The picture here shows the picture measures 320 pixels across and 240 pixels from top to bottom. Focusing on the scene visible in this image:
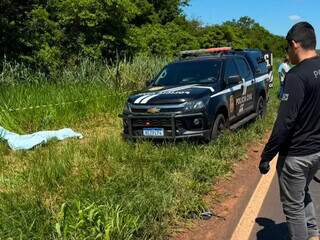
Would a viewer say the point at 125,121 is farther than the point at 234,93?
No

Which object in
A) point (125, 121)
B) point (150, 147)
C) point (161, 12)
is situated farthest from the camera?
point (161, 12)

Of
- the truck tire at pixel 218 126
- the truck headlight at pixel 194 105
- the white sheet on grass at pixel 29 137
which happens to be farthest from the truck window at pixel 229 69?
the white sheet on grass at pixel 29 137

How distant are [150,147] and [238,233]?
362 centimetres

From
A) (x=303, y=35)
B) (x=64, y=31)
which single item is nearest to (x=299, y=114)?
(x=303, y=35)

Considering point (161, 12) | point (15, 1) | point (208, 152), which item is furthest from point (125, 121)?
point (161, 12)

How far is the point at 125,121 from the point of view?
34.9 ft

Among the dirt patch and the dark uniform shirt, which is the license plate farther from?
the dark uniform shirt

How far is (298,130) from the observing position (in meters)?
4.64

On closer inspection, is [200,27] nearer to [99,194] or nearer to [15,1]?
[15,1]

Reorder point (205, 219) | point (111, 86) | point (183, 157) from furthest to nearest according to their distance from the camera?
point (111, 86), point (183, 157), point (205, 219)

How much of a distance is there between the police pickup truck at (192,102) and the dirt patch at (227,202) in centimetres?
110

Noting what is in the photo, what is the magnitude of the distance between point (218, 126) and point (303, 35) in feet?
20.3

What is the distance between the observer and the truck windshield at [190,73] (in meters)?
11.3

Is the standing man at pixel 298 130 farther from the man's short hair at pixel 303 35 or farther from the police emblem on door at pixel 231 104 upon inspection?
the police emblem on door at pixel 231 104
